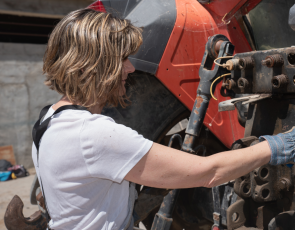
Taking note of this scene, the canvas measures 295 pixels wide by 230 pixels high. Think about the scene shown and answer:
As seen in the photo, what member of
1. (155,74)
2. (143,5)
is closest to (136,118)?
(155,74)

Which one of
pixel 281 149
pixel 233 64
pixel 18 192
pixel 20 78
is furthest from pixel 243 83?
pixel 20 78

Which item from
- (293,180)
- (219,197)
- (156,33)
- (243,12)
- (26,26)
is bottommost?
(26,26)

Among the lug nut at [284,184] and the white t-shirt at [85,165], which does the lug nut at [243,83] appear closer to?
the lug nut at [284,184]

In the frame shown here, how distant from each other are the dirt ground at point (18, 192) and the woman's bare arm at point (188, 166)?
8.88ft

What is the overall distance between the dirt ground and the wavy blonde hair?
2.59 m

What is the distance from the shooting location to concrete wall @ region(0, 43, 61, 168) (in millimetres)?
4676

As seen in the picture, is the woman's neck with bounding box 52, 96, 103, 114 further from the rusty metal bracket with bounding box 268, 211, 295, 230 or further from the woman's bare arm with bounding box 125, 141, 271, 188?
the rusty metal bracket with bounding box 268, 211, 295, 230

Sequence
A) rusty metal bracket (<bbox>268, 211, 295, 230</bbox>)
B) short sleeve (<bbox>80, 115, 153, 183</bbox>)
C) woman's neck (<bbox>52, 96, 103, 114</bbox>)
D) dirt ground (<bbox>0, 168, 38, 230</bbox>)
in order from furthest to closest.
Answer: dirt ground (<bbox>0, 168, 38, 230</bbox>) < rusty metal bracket (<bbox>268, 211, 295, 230</bbox>) < woman's neck (<bbox>52, 96, 103, 114</bbox>) < short sleeve (<bbox>80, 115, 153, 183</bbox>)

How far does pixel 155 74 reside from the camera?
157 cm

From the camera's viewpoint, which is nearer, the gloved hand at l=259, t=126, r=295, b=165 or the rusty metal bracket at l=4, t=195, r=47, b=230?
the gloved hand at l=259, t=126, r=295, b=165

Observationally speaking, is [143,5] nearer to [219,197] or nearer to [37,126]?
[37,126]

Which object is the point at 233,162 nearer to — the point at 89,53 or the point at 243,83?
the point at 243,83

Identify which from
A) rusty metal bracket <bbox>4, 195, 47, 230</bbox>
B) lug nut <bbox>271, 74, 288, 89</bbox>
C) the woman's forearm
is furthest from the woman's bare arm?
rusty metal bracket <bbox>4, 195, 47, 230</bbox>

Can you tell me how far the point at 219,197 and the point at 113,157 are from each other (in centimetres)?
93
